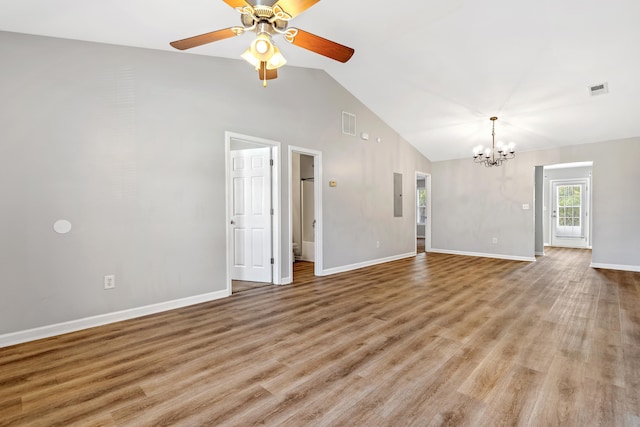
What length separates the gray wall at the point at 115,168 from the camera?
8.57 feet

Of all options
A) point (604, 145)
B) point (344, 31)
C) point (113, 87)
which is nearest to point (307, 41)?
point (344, 31)

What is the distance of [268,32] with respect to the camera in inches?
84.2

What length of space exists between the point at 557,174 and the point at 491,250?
4.69 meters

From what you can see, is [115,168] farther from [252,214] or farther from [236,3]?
[236,3]

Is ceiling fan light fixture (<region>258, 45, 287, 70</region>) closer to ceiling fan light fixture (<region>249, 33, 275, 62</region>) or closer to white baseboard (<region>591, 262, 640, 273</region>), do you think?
ceiling fan light fixture (<region>249, 33, 275, 62</region>)

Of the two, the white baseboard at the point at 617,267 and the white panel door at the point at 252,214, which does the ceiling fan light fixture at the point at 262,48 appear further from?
the white baseboard at the point at 617,267

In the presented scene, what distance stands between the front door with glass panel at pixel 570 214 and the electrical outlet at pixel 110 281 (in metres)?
11.8

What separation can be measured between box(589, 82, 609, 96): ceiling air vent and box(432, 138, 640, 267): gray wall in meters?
2.01

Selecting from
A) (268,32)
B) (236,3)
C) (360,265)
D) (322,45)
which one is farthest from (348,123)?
(236,3)

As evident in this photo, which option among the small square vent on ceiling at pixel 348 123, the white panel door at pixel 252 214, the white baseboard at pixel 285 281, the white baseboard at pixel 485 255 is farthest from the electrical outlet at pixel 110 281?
the white baseboard at pixel 485 255

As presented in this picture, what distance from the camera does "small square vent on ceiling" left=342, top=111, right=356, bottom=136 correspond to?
5570 mm

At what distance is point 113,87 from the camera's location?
10.00 ft

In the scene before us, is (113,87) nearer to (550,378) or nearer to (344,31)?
(344,31)

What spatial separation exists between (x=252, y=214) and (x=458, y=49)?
3.78 meters
